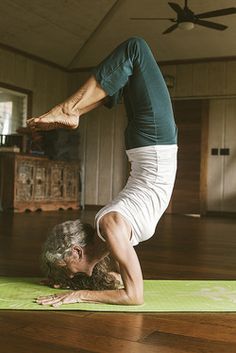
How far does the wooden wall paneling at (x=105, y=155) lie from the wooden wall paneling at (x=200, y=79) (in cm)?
172

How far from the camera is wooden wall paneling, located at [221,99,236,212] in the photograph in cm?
813

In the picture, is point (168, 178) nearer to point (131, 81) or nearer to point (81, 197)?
point (131, 81)

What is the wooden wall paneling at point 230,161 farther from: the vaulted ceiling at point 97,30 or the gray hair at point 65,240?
the gray hair at point 65,240

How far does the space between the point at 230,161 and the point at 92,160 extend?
2.72m

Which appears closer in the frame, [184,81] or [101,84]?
[101,84]

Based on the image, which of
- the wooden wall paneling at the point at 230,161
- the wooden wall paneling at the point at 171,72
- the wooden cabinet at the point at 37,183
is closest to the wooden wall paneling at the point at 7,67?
the wooden cabinet at the point at 37,183

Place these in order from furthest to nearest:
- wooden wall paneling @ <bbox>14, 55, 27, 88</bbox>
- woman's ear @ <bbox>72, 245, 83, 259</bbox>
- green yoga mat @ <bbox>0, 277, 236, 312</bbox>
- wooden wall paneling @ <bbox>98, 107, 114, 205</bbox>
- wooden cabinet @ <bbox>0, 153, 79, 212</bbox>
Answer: wooden wall paneling @ <bbox>98, 107, 114, 205</bbox>
wooden wall paneling @ <bbox>14, 55, 27, 88</bbox>
wooden cabinet @ <bbox>0, 153, 79, 212</bbox>
woman's ear @ <bbox>72, 245, 83, 259</bbox>
green yoga mat @ <bbox>0, 277, 236, 312</bbox>

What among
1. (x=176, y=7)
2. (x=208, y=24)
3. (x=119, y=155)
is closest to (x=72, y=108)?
(x=176, y=7)

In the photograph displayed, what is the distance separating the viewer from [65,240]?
1.91 m

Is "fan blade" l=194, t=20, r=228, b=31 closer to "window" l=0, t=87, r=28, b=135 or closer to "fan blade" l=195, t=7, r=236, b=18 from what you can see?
"fan blade" l=195, t=7, r=236, b=18

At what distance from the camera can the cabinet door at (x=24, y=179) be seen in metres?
7.41

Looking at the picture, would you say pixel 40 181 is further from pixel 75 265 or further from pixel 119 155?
pixel 75 265

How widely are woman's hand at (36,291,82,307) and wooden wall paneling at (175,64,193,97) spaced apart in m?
7.03

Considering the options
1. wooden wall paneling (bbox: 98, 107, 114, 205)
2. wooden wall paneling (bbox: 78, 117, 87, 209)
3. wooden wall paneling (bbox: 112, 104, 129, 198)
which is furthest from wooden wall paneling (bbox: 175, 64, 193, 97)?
wooden wall paneling (bbox: 78, 117, 87, 209)
